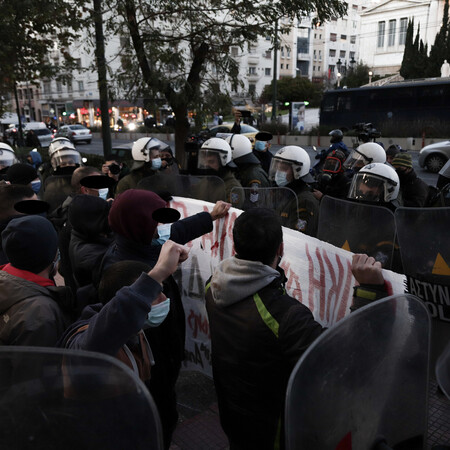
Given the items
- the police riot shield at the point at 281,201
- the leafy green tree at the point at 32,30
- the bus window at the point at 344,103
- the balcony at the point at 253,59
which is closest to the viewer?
the police riot shield at the point at 281,201

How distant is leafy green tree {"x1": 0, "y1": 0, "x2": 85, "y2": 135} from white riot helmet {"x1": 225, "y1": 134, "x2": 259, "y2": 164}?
396 centimetres

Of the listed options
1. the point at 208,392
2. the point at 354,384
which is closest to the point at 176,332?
the point at 354,384

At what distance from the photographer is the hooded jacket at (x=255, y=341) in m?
1.54

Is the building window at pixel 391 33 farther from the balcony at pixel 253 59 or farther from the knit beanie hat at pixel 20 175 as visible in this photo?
the knit beanie hat at pixel 20 175

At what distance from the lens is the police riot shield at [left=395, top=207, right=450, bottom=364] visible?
→ 2238 mm

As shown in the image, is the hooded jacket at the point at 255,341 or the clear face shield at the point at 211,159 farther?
the clear face shield at the point at 211,159

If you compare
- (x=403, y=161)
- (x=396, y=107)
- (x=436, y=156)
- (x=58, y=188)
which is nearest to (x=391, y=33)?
(x=396, y=107)

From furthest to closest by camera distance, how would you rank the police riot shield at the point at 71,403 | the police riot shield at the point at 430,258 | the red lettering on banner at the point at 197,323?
the red lettering on banner at the point at 197,323, the police riot shield at the point at 430,258, the police riot shield at the point at 71,403

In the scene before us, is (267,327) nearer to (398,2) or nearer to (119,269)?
(119,269)

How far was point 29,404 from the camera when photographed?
99cm

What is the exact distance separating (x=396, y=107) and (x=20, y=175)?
71.8 feet

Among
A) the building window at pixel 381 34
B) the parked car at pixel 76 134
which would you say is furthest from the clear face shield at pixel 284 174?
the building window at pixel 381 34

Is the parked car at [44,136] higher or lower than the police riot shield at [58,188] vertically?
lower

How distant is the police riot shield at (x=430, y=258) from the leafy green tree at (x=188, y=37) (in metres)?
5.48
